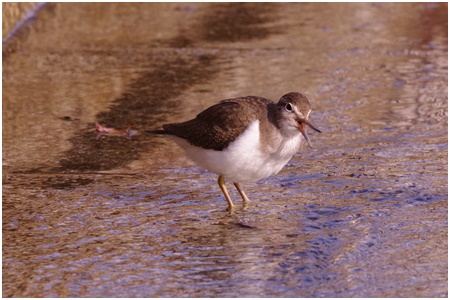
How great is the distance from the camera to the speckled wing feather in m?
7.08

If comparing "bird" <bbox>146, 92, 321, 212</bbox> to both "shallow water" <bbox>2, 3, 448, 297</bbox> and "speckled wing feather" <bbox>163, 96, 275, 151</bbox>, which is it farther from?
"shallow water" <bbox>2, 3, 448, 297</bbox>

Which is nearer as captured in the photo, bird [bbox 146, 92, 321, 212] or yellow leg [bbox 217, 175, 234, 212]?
bird [bbox 146, 92, 321, 212]

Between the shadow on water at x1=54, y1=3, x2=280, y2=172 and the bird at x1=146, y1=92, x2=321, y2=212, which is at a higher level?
the bird at x1=146, y1=92, x2=321, y2=212

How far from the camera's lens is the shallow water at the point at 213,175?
6.10 metres

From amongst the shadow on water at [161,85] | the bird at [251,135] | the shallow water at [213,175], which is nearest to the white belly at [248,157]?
the bird at [251,135]

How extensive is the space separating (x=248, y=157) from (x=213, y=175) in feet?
4.26

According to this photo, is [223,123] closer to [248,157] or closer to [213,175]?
[248,157]

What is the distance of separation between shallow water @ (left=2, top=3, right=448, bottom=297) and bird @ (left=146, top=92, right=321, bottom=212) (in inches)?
14.9

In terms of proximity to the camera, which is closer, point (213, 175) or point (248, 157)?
point (248, 157)

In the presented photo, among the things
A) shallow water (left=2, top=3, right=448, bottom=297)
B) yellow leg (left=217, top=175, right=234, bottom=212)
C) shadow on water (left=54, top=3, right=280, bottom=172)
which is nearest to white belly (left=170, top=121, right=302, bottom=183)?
yellow leg (left=217, top=175, right=234, bottom=212)

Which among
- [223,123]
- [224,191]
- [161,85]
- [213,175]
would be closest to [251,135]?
[223,123]

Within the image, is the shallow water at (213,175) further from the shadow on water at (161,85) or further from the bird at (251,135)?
the bird at (251,135)

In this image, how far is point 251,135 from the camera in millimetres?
7008

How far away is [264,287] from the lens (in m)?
5.82
